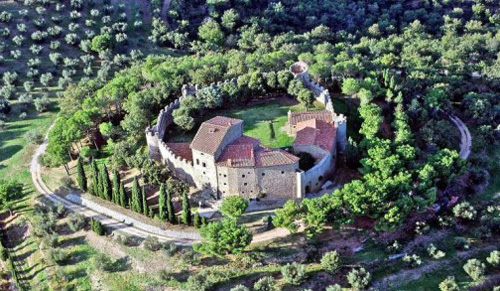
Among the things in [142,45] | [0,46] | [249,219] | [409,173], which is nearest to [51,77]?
[0,46]

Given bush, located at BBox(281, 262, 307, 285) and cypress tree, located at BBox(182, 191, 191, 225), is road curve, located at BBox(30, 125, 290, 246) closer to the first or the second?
cypress tree, located at BBox(182, 191, 191, 225)

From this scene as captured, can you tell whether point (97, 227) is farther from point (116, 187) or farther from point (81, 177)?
point (81, 177)

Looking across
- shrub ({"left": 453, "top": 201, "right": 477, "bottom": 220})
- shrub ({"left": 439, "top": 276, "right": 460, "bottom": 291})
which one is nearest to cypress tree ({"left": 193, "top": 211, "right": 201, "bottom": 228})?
shrub ({"left": 439, "top": 276, "right": 460, "bottom": 291})

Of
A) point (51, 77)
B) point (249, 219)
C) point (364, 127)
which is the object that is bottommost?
point (249, 219)

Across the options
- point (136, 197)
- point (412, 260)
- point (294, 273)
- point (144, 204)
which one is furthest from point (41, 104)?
point (412, 260)

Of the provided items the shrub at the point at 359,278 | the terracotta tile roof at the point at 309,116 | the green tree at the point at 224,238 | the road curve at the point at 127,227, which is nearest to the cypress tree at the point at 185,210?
the road curve at the point at 127,227

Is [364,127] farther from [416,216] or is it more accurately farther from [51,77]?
[51,77]
